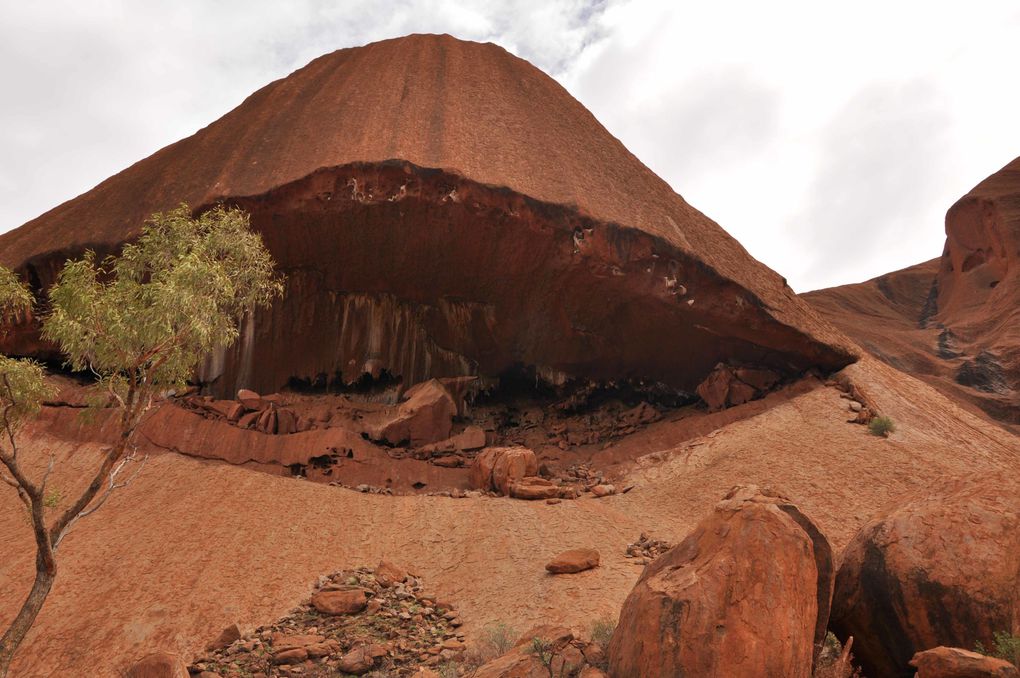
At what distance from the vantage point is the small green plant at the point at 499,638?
10.5 metres

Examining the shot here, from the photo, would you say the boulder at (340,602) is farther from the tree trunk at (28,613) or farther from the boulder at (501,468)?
the boulder at (501,468)

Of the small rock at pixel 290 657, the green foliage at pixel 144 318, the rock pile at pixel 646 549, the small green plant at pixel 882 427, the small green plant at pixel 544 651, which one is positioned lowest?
the small rock at pixel 290 657

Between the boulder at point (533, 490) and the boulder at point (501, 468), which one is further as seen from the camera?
the boulder at point (501, 468)

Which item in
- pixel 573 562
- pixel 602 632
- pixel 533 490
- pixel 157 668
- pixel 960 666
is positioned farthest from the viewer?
pixel 533 490

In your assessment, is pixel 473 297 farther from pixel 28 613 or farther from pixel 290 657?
pixel 28 613

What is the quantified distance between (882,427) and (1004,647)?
14838mm

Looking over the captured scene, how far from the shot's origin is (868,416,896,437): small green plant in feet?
65.3

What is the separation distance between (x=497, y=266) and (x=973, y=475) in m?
16.0

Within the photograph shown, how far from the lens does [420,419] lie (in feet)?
75.5

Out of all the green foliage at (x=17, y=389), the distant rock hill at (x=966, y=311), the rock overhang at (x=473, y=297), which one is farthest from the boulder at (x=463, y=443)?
the distant rock hill at (x=966, y=311)

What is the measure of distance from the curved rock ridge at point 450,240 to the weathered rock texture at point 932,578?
14.6m

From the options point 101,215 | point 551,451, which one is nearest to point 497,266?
point 551,451

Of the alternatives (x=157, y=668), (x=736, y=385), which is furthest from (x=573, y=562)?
(x=736, y=385)

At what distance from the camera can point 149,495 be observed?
17625 mm
